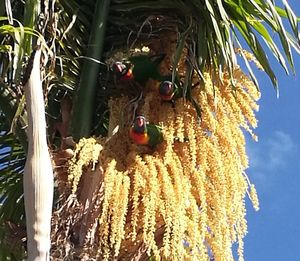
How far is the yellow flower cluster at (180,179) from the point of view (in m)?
3.46

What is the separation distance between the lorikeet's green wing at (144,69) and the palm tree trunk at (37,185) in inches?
38.9

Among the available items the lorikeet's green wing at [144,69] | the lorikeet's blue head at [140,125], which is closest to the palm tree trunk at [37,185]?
the lorikeet's blue head at [140,125]

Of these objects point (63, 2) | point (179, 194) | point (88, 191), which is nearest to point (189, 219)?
point (179, 194)

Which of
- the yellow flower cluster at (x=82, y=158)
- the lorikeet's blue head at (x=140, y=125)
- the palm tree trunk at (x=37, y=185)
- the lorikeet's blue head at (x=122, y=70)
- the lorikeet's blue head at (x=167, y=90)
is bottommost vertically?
the palm tree trunk at (x=37, y=185)

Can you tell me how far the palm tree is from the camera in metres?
3.51

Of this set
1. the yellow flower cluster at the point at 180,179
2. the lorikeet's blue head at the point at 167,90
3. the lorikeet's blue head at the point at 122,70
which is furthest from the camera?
the lorikeet's blue head at the point at 122,70

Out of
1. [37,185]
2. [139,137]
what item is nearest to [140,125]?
[139,137]

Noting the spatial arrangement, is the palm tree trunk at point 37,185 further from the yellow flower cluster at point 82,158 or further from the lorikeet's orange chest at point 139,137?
the lorikeet's orange chest at point 139,137

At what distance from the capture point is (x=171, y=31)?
4.27 metres

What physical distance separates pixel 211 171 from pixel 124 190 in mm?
433

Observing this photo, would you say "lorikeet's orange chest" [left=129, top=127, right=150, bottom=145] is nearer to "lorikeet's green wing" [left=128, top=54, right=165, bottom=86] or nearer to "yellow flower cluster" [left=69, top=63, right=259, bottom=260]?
"yellow flower cluster" [left=69, top=63, right=259, bottom=260]

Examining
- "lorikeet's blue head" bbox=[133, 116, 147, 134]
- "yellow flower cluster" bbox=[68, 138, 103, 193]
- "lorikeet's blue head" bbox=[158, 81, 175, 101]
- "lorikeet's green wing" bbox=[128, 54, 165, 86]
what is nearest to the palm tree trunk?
"yellow flower cluster" bbox=[68, 138, 103, 193]

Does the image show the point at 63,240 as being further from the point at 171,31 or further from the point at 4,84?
the point at 171,31

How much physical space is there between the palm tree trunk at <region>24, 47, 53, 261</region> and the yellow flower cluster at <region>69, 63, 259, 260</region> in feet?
1.50
